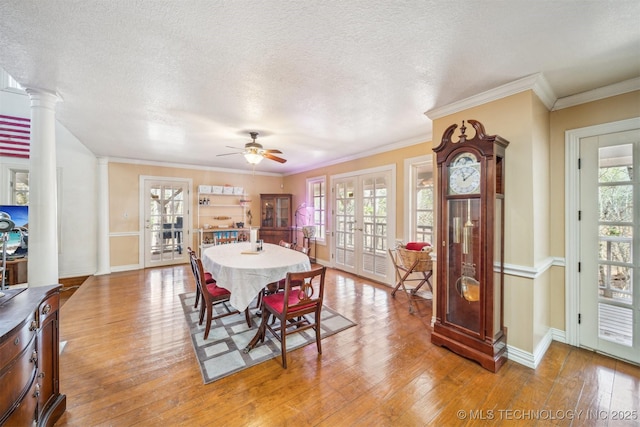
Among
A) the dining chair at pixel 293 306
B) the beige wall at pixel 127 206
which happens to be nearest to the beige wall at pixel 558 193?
the dining chair at pixel 293 306

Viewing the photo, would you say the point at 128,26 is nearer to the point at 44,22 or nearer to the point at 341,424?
the point at 44,22

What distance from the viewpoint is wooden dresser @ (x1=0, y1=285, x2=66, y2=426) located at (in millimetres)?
1095

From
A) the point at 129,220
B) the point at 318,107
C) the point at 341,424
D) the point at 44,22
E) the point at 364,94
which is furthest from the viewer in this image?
the point at 129,220

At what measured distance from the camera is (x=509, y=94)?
2.18m

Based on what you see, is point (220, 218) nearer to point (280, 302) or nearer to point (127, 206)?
point (127, 206)

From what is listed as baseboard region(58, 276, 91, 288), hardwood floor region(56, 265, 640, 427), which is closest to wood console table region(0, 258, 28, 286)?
baseboard region(58, 276, 91, 288)

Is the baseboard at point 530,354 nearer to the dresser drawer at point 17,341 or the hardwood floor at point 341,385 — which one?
the hardwood floor at point 341,385

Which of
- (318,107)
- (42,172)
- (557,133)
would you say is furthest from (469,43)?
(42,172)

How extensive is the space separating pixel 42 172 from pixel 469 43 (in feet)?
11.6

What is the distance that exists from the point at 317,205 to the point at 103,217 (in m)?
4.48

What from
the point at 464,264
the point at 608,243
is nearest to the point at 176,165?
the point at 464,264

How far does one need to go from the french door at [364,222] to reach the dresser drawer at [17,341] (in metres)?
4.03

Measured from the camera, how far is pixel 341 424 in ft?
5.07

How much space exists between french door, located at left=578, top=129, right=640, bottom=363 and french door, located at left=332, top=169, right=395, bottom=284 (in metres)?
2.28
